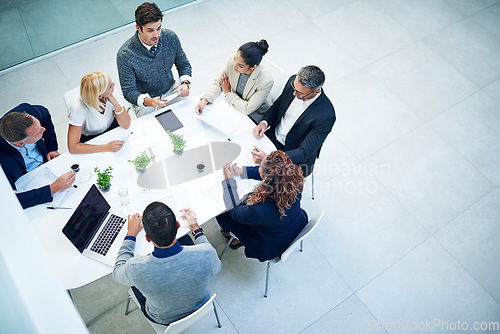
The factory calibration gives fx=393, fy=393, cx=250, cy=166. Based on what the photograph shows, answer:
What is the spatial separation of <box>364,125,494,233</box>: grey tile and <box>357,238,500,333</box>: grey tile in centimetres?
38

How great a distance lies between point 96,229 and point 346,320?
198 centimetres

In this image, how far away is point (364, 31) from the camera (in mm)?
4957

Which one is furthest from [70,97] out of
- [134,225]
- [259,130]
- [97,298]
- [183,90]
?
[97,298]

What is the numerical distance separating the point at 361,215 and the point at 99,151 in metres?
2.29

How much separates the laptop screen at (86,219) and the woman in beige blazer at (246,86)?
1.00 meters

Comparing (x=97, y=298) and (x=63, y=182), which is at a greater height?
(x=63, y=182)

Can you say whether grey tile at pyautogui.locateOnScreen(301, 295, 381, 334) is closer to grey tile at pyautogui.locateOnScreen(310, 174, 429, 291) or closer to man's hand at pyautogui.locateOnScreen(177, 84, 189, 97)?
grey tile at pyautogui.locateOnScreen(310, 174, 429, 291)

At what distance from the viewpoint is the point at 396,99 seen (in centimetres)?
438

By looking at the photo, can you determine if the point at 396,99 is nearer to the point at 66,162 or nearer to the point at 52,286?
the point at 66,162

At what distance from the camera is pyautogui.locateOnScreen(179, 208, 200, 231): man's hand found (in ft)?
8.02

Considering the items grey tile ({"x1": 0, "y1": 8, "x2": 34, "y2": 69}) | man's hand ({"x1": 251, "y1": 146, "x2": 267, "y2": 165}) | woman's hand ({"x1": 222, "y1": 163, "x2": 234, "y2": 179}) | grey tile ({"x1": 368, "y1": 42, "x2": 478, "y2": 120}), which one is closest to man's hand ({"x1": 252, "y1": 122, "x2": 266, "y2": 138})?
man's hand ({"x1": 251, "y1": 146, "x2": 267, "y2": 165})

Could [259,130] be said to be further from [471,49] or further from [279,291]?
[471,49]

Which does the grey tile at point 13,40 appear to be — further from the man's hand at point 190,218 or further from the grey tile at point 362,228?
the grey tile at point 362,228

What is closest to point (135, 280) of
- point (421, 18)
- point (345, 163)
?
point (345, 163)
